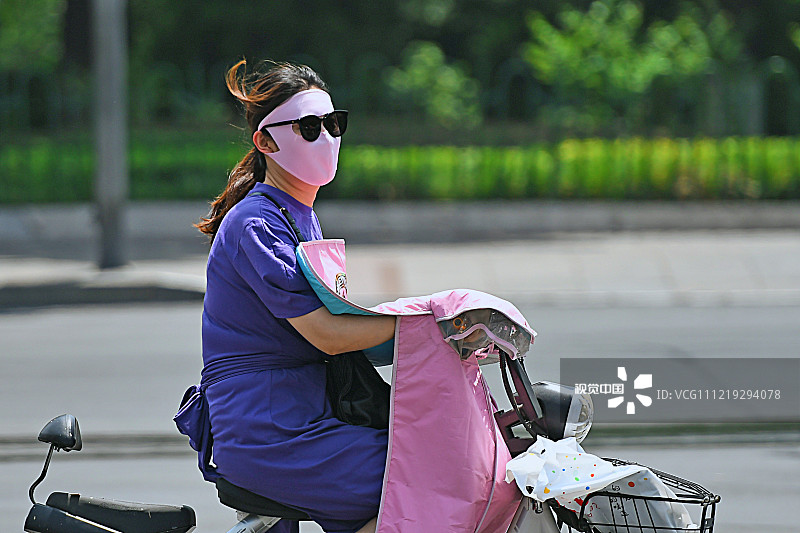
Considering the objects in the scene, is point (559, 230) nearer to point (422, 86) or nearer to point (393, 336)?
point (422, 86)

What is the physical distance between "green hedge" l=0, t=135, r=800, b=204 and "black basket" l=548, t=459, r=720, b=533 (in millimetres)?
15155

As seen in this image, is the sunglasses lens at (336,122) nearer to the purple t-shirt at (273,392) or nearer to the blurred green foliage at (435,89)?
the purple t-shirt at (273,392)

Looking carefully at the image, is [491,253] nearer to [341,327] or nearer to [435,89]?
[435,89]

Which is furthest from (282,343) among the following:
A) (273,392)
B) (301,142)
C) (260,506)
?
(301,142)

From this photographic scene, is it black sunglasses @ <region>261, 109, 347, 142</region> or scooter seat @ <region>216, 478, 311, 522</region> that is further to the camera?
black sunglasses @ <region>261, 109, 347, 142</region>

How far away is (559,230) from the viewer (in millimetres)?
16781

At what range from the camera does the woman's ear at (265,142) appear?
2943mm

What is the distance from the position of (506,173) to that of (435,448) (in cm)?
1531

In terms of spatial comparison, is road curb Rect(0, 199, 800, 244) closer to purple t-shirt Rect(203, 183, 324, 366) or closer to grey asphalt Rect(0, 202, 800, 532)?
grey asphalt Rect(0, 202, 800, 532)

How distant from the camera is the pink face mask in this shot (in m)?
2.91

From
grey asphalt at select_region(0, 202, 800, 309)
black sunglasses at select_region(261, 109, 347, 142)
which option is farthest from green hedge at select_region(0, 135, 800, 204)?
black sunglasses at select_region(261, 109, 347, 142)

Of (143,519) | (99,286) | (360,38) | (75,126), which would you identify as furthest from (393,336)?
(360,38)

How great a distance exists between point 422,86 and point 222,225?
66.3ft

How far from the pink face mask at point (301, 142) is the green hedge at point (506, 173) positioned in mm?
14869
